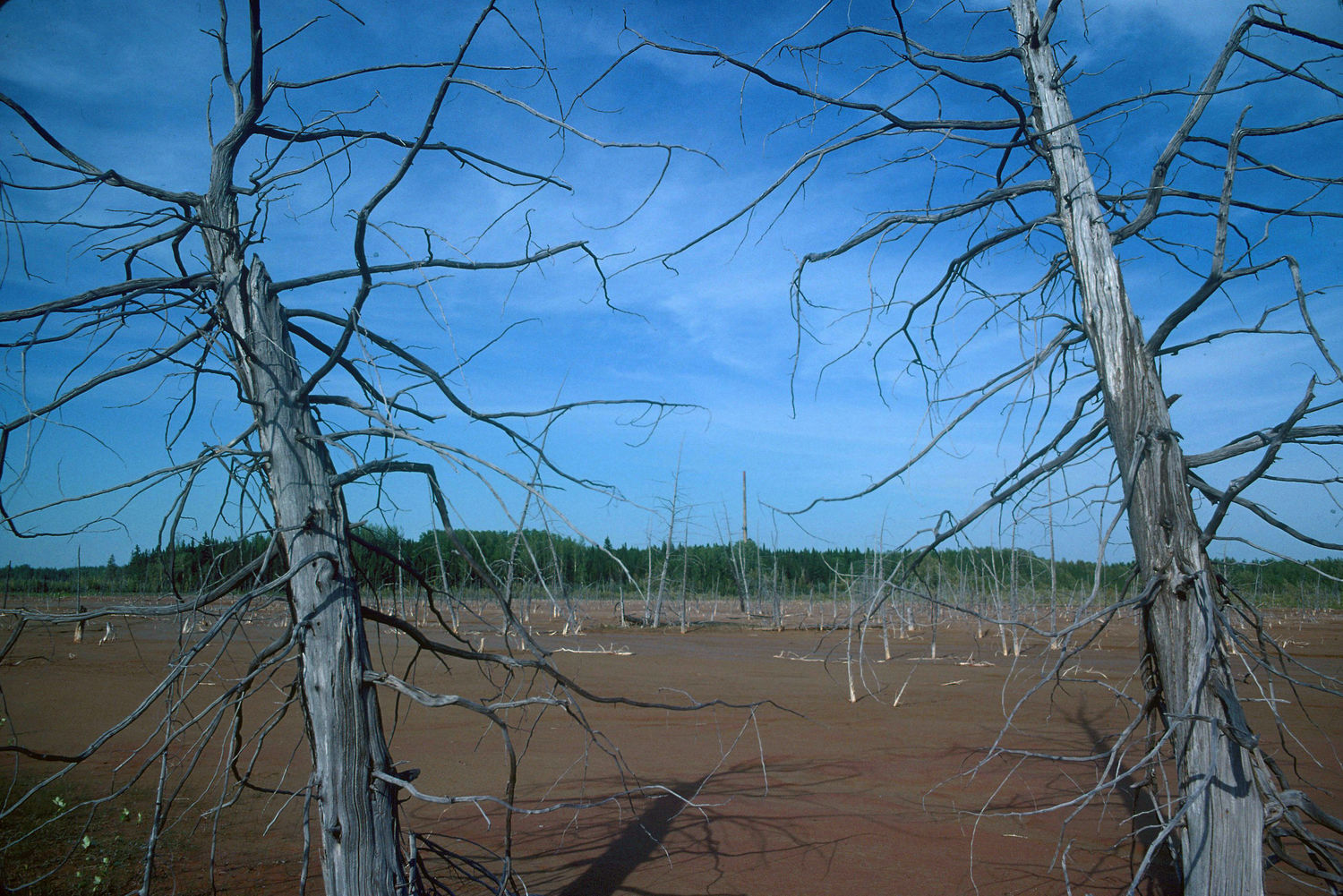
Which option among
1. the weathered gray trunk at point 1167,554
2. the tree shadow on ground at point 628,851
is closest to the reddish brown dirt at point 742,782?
the tree shadow on ground at point 628,851

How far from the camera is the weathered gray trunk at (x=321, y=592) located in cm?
252

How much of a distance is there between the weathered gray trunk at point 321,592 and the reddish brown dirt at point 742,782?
19 centimetres

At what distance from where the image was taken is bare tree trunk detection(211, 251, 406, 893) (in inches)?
99.0

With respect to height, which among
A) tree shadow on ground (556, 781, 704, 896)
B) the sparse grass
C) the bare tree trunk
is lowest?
the sparse grass

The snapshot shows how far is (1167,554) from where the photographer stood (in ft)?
9.64

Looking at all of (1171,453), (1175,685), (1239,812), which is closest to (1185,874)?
(1239,812)

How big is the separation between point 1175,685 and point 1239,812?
444 millimetres

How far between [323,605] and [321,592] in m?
0.05

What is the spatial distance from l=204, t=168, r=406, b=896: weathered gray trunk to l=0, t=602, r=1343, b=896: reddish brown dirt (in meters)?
0.19

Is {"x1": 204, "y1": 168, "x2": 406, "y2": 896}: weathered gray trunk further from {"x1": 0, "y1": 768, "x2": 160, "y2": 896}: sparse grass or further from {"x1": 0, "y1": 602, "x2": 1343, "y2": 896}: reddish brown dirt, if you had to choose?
{"x1": 0, "y1": 768, "x2": 160, "y2": 896}: sparse grass

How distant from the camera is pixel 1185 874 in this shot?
2877 millimetres

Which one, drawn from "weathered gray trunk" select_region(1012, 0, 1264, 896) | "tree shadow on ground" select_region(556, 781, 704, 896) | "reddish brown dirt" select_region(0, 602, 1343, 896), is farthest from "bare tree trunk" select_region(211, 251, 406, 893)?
"weathered gray trunk" select_region(1012, 0, 1264, 896)

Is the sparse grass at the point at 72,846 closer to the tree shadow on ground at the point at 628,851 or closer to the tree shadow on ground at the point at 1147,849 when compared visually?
the tree shadow on ground at the point at 628,851

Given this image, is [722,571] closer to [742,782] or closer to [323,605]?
[742,782]
